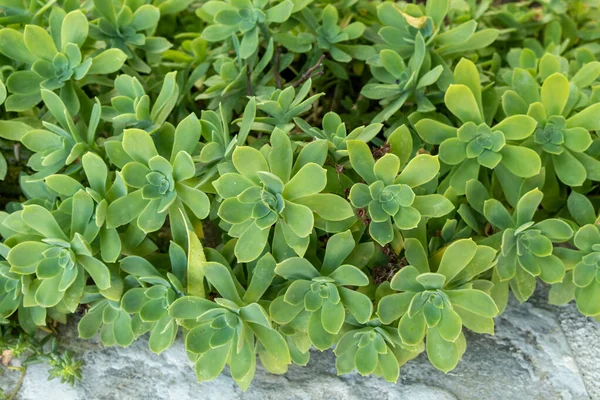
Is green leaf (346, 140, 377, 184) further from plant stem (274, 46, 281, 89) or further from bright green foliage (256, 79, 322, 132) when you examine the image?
plant stem (274, 46, 281, 89)

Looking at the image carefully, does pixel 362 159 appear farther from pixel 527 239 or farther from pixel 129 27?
pixel 129 27

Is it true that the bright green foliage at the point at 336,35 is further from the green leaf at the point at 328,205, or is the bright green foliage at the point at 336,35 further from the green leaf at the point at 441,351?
the green leaf at the point at 441,351

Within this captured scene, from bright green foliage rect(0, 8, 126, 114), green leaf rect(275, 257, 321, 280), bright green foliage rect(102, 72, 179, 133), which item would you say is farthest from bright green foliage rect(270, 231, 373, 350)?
bright green foliage rect(0, 8, 126, 114)

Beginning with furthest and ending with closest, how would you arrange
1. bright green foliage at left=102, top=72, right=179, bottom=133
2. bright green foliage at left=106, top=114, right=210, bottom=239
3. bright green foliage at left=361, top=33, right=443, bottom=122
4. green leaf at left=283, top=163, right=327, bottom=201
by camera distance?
bright green foliage at left=361, top=33, right=443, bottom=122 → bright green foliage at left=102, top=72, right=179, bottom=133 → bright green foliage at left=106, top=114, right=210, bottom=239 → green leaf at left=283, top=163, right=327, bottom=201

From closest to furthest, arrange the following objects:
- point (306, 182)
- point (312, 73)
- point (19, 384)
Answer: point (306, 182) < point (19, 384) < point (312, 73)

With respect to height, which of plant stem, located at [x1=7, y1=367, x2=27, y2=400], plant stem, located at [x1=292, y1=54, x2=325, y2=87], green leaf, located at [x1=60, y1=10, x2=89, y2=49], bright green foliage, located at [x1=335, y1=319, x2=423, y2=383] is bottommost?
plant stem, located at [x1=7, y1=367, x2=27, y2=400]

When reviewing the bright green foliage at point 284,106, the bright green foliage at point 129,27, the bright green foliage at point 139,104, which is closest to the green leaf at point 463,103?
the bright green foliage at point 284,106

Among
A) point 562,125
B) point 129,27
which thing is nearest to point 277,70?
point 129,27
